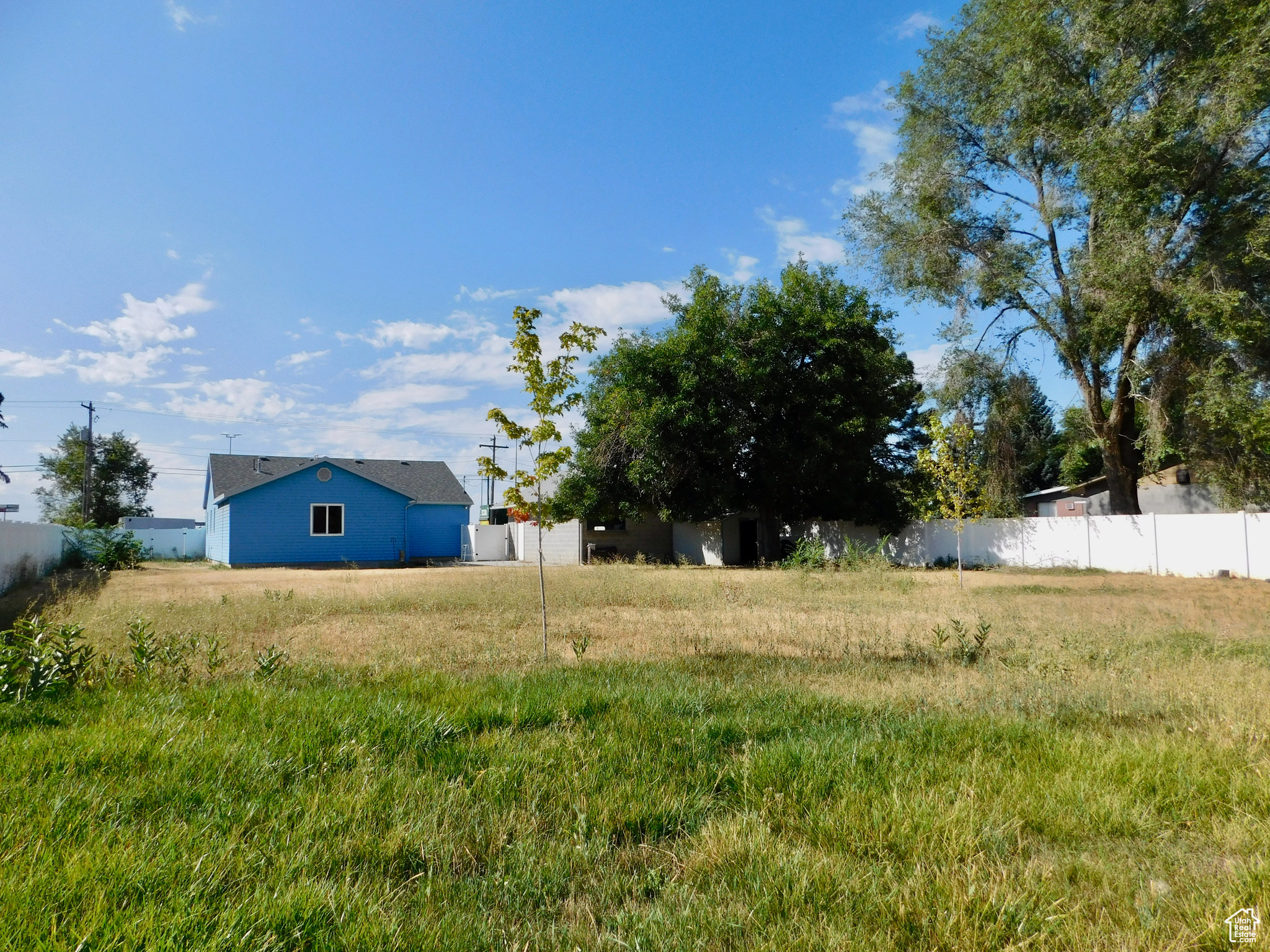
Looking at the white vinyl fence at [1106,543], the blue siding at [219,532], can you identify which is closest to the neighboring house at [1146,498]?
the white vinyl fence at [1106,543]

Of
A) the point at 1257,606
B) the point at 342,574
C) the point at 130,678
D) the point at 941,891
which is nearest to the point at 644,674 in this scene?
the point at 941,891

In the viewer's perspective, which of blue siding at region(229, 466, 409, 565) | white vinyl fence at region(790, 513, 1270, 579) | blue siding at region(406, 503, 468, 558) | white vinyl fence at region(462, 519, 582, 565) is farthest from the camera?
blue siding at region(406, 503, 468, 558)

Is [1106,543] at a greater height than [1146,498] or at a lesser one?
lesser

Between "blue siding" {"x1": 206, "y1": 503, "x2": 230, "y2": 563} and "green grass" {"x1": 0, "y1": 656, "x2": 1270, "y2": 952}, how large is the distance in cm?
2585

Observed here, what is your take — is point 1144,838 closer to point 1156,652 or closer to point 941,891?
point 941,891

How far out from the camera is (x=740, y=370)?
23266 millimetres

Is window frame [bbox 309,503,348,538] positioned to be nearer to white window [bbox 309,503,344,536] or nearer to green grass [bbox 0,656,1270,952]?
white window [bbox 309,503,344,536]

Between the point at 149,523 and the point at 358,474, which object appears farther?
the point at 149,523

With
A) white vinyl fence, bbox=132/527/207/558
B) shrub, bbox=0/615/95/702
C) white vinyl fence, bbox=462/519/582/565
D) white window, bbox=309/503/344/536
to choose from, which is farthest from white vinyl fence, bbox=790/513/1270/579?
white vinyl fence, bbox=132/527/207/558

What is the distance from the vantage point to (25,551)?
16.6 m

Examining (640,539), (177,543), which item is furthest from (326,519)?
(177,543)

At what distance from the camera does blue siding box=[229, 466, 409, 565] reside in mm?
26984

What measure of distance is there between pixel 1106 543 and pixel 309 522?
28.6 m

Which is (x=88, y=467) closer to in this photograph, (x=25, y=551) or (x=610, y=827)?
(x=25, y=551)
